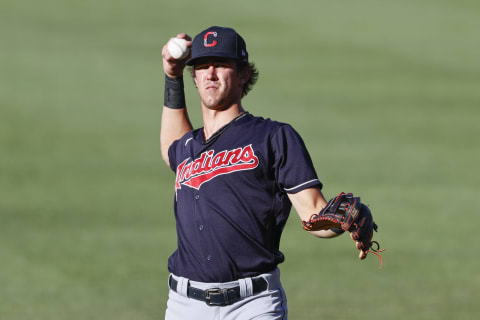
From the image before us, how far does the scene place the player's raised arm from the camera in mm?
5996

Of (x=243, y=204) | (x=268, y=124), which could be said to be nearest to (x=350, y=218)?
(x=243, y=204)

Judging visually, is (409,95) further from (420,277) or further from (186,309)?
(186,309)

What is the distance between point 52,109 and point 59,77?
3.35 meters

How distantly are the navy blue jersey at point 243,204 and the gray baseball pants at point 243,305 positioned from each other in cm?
5

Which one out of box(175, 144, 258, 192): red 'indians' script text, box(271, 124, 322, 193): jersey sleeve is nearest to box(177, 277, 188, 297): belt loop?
box(175, 144, 258, 192): red 'indians' script text

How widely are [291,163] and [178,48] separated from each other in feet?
4.85

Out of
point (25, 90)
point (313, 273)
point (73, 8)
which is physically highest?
point (73, 8)

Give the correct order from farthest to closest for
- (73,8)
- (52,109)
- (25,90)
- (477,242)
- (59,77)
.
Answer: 1. (73,8)
2. (59,77)
3. (25,90)
4. (52,109)
5. (477,242)

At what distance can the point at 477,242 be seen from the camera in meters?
13.3

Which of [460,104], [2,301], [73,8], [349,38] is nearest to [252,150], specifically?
[2,301]

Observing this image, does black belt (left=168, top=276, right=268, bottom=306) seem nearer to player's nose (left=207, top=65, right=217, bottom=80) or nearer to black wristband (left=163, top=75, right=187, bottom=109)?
player's nose (left=207, top=65, right=217, bottom=80)

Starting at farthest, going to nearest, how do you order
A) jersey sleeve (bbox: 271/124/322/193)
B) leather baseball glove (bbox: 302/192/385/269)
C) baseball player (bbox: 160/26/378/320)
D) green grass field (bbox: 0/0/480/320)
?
green grass field (bbox: 0/0/480/320) < baseball player (bbox: 160/26/378/320) < jersey sleeve (bbox: 271/124/322/193) < leather baseball glove (bbox: 302/192/385/269)

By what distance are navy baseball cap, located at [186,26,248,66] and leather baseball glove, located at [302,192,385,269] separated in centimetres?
125

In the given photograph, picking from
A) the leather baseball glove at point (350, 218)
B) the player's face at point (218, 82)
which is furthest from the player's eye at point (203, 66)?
the leather baseball glove at point (350, 218)
